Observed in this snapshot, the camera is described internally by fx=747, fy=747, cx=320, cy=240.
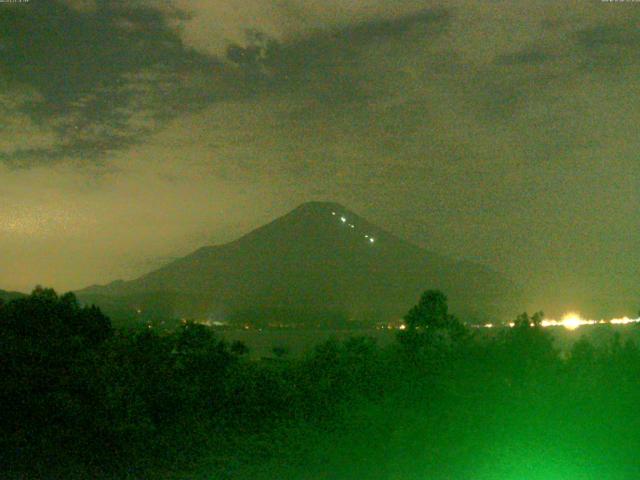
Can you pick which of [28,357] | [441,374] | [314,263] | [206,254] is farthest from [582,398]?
[206,254]

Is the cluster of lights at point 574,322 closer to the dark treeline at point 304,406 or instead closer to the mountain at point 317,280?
the dark treeline at point 304,406

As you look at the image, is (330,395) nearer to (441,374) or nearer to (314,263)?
(441,374)

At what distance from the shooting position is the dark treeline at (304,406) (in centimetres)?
905

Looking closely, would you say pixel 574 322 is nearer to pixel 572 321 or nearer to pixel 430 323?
pixel 572 321

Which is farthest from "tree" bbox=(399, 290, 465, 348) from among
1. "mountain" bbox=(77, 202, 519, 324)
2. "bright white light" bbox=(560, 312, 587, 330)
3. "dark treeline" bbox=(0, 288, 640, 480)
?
"mountain" bbox=(77, 202, 519, 324)

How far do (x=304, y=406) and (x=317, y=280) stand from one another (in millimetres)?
32399

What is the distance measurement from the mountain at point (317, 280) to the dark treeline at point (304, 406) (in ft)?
46.8

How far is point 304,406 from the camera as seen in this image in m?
11.2

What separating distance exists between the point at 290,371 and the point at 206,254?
134 feet

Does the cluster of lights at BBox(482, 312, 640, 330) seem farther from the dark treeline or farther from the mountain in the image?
the mountain

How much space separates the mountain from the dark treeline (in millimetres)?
14258

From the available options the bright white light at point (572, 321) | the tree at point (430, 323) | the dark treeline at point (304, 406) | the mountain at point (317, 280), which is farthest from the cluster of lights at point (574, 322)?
the mountain at point (317, 280)

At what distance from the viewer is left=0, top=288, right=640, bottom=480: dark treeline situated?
9055 millimetres

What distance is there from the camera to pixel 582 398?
10625 millimetres
